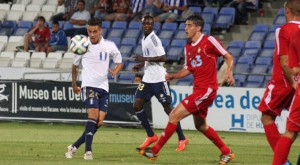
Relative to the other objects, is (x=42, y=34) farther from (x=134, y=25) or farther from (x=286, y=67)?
(x=286, y=67)

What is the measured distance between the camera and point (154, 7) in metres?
31.6

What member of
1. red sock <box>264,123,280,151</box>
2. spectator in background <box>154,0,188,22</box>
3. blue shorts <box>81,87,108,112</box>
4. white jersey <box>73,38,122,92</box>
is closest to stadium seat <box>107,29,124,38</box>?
spectator in background <box>154,0,188,22</box>

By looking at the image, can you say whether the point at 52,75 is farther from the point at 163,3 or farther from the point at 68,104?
the point at 163,3

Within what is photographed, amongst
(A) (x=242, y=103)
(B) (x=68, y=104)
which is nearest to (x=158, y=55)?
(A) (x=242, y=103)

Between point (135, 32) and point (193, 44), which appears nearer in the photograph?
point (193, 44)

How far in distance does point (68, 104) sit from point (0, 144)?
7534mm

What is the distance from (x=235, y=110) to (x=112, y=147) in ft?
21.2

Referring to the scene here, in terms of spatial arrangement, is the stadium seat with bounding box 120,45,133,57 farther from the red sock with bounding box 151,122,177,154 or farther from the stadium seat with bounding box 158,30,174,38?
the red sock with bounding box 151,122,177,154

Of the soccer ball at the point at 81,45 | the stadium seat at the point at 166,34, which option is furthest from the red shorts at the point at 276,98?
the stadium seat at the point at 166,34

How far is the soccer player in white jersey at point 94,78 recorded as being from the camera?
15.8m

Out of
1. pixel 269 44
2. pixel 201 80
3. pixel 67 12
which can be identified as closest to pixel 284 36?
pixel 201 80

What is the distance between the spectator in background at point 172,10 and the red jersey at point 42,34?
3.41m

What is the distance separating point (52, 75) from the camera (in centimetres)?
2761

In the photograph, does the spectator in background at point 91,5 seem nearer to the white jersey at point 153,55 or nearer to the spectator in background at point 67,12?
the spectator in background at point 67,12
